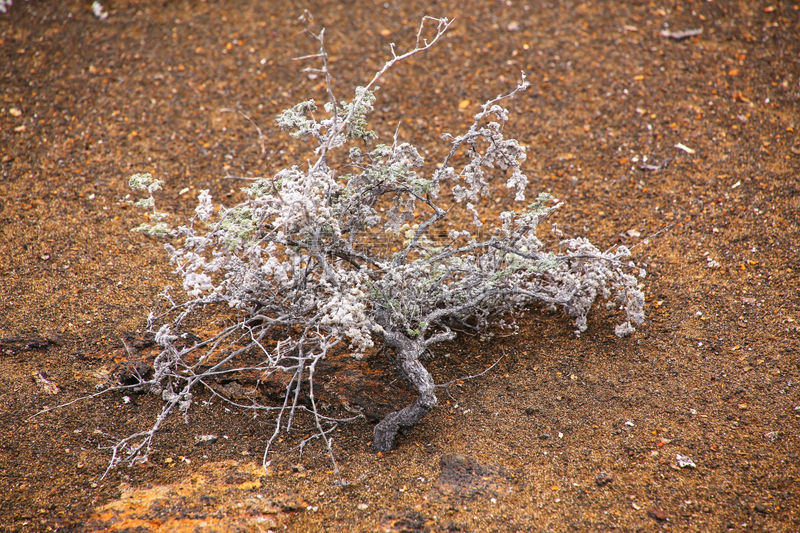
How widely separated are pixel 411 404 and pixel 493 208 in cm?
152

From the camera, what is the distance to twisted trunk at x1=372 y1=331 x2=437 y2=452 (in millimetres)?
2188

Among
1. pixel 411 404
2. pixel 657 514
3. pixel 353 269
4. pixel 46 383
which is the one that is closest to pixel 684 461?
pixel 657 514

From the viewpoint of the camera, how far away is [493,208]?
11.2 ft

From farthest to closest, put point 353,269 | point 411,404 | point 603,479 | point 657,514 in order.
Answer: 1. point 353,269
2. point 411,404
3. point 603,479
4. point 657,514

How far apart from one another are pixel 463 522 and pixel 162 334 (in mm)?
1198

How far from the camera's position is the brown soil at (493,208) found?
6.56 ft

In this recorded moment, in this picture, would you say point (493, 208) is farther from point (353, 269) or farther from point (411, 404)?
point (411, 404)

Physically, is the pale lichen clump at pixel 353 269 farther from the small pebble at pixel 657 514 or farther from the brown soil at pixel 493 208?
the small pebble at pixel 657 514

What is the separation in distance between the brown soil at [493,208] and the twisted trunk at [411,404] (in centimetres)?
7

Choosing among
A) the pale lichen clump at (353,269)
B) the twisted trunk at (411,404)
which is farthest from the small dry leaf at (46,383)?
the twisted trunk at (411,404)

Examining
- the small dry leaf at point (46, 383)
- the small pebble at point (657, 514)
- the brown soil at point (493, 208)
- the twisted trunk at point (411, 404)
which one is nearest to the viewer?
the small pebble at point (657, 514)

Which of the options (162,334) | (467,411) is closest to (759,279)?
(467,411)

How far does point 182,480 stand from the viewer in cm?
207

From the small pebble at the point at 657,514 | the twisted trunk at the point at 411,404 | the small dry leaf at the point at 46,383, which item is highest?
the small dry leaf at the point at 46,383
